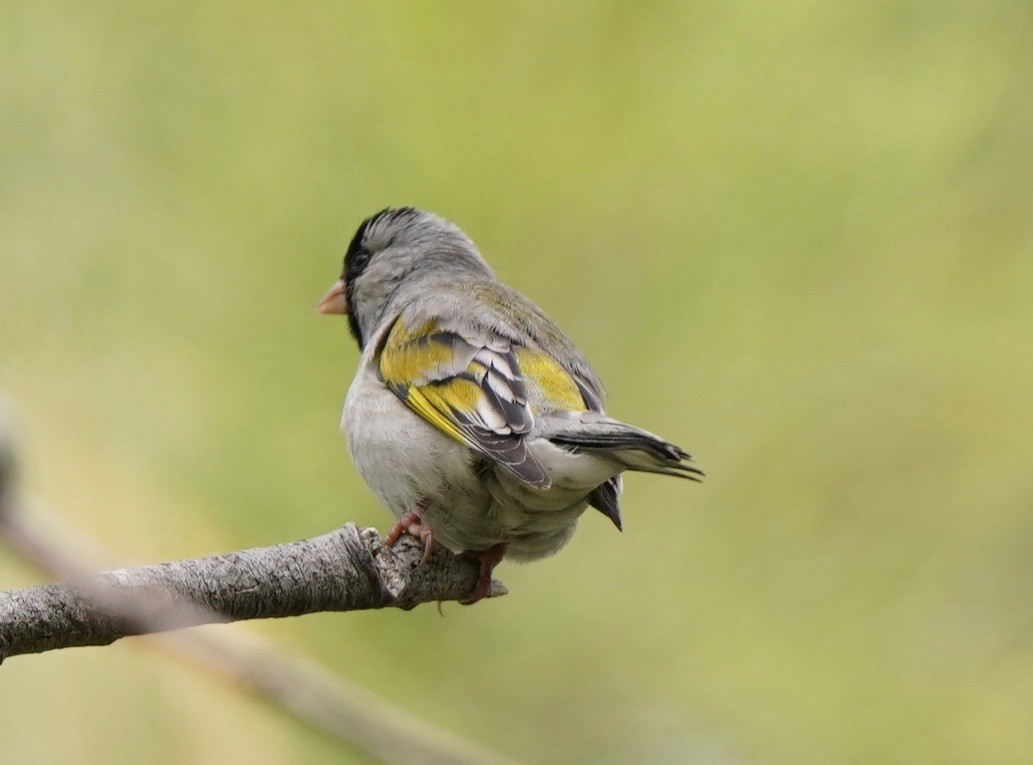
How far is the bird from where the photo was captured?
2.77m

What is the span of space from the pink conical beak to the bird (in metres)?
0.42

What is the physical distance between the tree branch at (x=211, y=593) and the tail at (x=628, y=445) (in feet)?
1.67

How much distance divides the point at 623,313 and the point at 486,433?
1.54 meters

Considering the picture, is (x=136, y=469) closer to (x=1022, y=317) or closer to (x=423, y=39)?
(x=423, y=39)

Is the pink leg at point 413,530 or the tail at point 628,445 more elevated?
the tail at point 628,445

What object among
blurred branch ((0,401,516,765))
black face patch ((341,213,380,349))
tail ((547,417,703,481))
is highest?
black face patch ((341,213,380,349))

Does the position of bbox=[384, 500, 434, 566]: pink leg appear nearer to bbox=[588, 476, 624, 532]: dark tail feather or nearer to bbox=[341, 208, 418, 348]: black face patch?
bbox=[588, 476, 624, 532]: dark tail feather

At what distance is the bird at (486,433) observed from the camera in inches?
109

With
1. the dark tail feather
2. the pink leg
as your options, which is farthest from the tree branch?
the dark tail feather

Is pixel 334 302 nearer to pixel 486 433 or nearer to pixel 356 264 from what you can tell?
pixel 356 264

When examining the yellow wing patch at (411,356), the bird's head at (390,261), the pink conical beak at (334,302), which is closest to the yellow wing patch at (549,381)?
the yellow wing patch at (411,356)

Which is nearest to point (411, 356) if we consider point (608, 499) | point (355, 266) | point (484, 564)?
point (484, 564)

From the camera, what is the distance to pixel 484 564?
3.04 m

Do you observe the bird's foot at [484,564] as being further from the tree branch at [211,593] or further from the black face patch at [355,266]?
the black face patch at [355,266]
